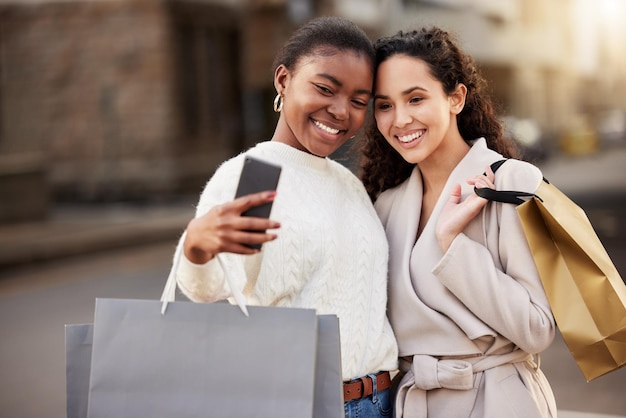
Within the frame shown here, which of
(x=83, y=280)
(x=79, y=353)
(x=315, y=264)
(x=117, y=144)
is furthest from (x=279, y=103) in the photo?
(x=117, y=144)

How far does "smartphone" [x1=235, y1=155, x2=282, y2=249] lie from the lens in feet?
5.70

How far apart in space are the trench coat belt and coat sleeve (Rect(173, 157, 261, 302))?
525 millimetres

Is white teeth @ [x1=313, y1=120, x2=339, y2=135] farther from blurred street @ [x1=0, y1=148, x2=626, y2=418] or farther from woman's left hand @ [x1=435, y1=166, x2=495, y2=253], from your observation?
blurred street @ [x1=0, y1=148, x2=626, y2=418]

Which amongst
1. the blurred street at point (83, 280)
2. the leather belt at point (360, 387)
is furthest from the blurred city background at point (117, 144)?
the leather belt at point (360, 387)

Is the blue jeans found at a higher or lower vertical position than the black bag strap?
lower

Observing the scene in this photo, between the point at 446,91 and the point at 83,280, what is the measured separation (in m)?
8.56

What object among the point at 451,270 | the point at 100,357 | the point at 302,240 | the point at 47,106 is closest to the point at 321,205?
the point at 302,240

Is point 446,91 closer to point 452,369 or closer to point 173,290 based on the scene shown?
point 452,369

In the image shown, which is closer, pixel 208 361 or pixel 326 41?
pixel 208 361

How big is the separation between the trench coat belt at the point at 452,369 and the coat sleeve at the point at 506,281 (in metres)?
0.09

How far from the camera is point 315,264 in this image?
A: 7.19 feet

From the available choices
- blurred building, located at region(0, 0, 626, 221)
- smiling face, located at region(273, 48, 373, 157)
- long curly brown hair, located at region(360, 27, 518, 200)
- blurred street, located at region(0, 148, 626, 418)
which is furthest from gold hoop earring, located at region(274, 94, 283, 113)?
blurred building, located at region(0, 0, 626, 221)

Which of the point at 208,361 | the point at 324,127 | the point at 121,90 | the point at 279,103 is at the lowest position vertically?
the point at 208,361

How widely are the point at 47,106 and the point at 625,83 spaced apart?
162ft
